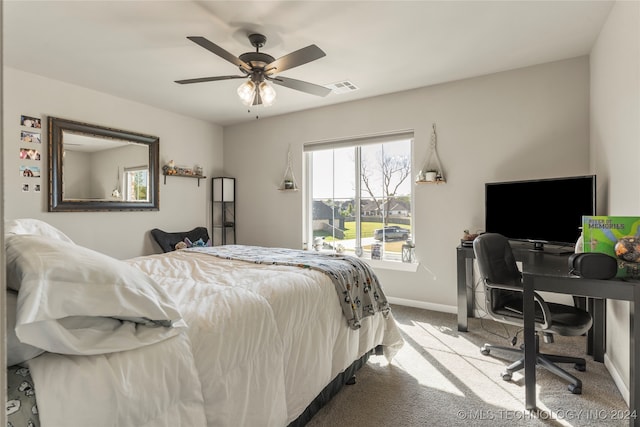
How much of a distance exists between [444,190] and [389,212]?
723 mm

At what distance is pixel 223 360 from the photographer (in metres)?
1.20

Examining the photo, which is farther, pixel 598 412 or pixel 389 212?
pixel 389 212

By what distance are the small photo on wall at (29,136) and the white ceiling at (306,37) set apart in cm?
60

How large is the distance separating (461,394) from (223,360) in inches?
62.5

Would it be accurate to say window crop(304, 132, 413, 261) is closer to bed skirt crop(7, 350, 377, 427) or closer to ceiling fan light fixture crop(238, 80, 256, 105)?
ceiling fan light fixture crop(238, 80, 256, 105)

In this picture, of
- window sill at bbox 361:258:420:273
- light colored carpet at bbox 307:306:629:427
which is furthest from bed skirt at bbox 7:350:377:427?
window sill at bbox 361:258:420:273

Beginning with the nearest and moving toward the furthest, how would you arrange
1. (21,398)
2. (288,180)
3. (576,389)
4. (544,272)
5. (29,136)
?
(21,398), (544,272), (576,389), (29,136), (288,180)

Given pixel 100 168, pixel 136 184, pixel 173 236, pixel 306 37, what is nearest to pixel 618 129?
pixel 306 37

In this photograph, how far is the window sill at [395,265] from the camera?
3.71m

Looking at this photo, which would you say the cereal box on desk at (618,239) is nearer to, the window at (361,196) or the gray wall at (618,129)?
the gray wall at (618,129)

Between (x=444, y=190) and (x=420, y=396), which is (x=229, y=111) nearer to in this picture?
(x=444, y=190)

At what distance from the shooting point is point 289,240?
4613 millimetres

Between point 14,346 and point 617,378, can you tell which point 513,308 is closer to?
point 617,378

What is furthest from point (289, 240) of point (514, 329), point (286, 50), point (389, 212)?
point (514, 329)
